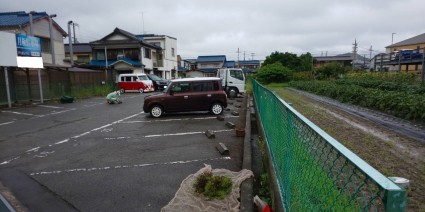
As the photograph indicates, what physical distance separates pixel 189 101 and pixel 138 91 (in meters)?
17.3

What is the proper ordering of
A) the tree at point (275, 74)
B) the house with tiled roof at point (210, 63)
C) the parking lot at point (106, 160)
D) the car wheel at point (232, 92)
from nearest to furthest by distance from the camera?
the parking lot at point (106, 160) < the car wheel at point (232, 92) < the tree at point (275, 74) < the house with tiled roof at point (210, 63)

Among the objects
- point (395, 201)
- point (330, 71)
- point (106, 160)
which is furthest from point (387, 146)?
point (330, 71)

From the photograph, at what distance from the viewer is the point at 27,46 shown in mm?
16906

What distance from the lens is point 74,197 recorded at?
436 centimetres

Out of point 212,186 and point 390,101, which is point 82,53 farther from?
point 212,186

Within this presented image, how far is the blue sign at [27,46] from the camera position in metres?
16.3

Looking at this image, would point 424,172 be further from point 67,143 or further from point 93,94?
point 93,94

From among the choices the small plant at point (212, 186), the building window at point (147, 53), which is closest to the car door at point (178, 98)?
the small plant at point (212, 186)

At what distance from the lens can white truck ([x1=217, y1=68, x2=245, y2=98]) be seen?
795 inches

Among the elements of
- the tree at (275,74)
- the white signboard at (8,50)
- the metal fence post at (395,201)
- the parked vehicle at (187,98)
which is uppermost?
the white signboard at (8,50)

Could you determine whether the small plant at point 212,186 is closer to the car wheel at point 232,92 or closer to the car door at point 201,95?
the car door at point 201,95

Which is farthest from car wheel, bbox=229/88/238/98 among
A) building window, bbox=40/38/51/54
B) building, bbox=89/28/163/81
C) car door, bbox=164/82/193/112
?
building window, bbox=40/38/51/54

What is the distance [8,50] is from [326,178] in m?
18.5

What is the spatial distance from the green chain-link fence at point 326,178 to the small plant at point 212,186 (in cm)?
100
